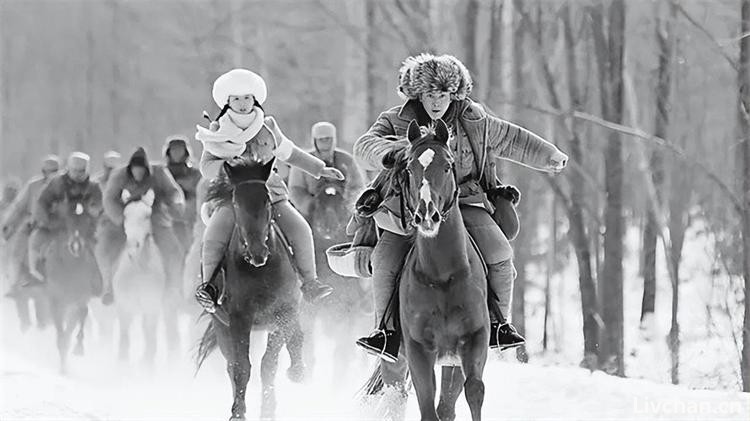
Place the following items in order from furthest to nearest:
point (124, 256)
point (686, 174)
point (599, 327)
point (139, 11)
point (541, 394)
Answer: point (139, 11), point (686, 174), point (599, 327), point (124, 256), point (541, 394)

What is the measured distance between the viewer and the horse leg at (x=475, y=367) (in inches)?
305

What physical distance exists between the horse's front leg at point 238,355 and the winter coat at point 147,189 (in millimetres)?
6088

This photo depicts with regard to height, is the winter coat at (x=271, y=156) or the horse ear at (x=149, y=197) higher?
Answer: the winter coat at (x=271, y=156)

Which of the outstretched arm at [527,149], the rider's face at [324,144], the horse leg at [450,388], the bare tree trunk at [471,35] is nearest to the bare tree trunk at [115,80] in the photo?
the bare tree trunk at [471,35]

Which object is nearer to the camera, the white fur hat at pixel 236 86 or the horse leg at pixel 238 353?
the horse leg at pixel 238 353

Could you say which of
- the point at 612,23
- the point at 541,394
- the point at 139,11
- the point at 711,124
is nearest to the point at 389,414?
the point at 541,394

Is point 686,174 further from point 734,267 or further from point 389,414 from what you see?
point 389,414

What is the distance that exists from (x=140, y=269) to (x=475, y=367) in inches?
370

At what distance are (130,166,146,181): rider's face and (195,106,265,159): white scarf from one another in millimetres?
5671

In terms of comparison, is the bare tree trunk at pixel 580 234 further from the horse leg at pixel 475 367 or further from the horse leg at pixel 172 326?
the horse leg at pixel 475 367

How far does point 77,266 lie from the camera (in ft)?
56.3

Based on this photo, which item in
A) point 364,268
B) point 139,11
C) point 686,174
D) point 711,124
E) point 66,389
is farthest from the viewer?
point 139,11

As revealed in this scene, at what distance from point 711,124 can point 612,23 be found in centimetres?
1444

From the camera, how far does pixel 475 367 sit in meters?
7.84
